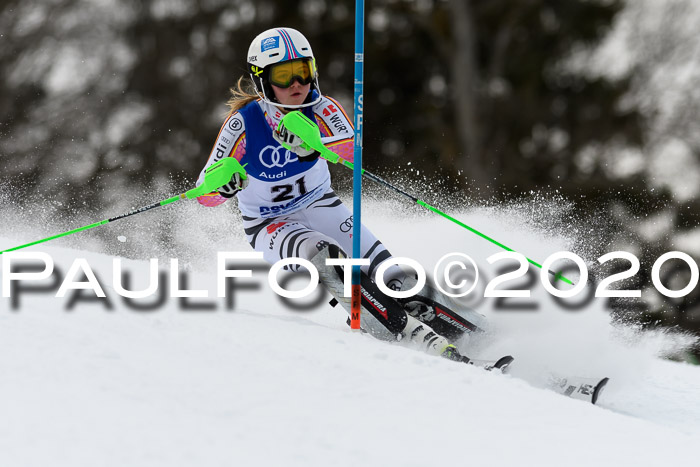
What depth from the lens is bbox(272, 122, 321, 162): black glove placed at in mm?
4566

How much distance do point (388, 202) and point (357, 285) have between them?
11.5 ft

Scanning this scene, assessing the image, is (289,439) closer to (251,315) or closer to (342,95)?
(251,315)

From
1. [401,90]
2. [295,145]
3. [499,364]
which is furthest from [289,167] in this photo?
[401,90]

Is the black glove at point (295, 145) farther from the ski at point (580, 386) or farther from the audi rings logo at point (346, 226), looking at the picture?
the ski at point (580, 386)

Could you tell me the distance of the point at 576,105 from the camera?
18031 mm

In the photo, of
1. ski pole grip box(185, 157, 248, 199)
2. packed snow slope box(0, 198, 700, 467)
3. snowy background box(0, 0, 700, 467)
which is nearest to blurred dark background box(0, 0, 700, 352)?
snowy background box(0, 0, 700, 467)

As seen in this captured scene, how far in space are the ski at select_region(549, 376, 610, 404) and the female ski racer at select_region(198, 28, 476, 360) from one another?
0.56 m

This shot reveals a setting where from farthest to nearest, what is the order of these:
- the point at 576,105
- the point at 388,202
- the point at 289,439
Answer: the point at 576,105 < the point at 388,202 < the point at 289,439

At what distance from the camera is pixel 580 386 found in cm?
448

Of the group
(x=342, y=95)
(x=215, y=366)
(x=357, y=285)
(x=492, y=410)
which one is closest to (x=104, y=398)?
(x=215, y=366)

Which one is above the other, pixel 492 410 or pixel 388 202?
pixel 388 202

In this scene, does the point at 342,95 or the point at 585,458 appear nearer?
the point at 585,458

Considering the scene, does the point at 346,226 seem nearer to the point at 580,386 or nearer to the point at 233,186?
the point at 233,186

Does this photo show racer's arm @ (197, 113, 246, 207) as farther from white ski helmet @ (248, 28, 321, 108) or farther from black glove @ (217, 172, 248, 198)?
white ski helmet @ (248, 28, 321, 108)
